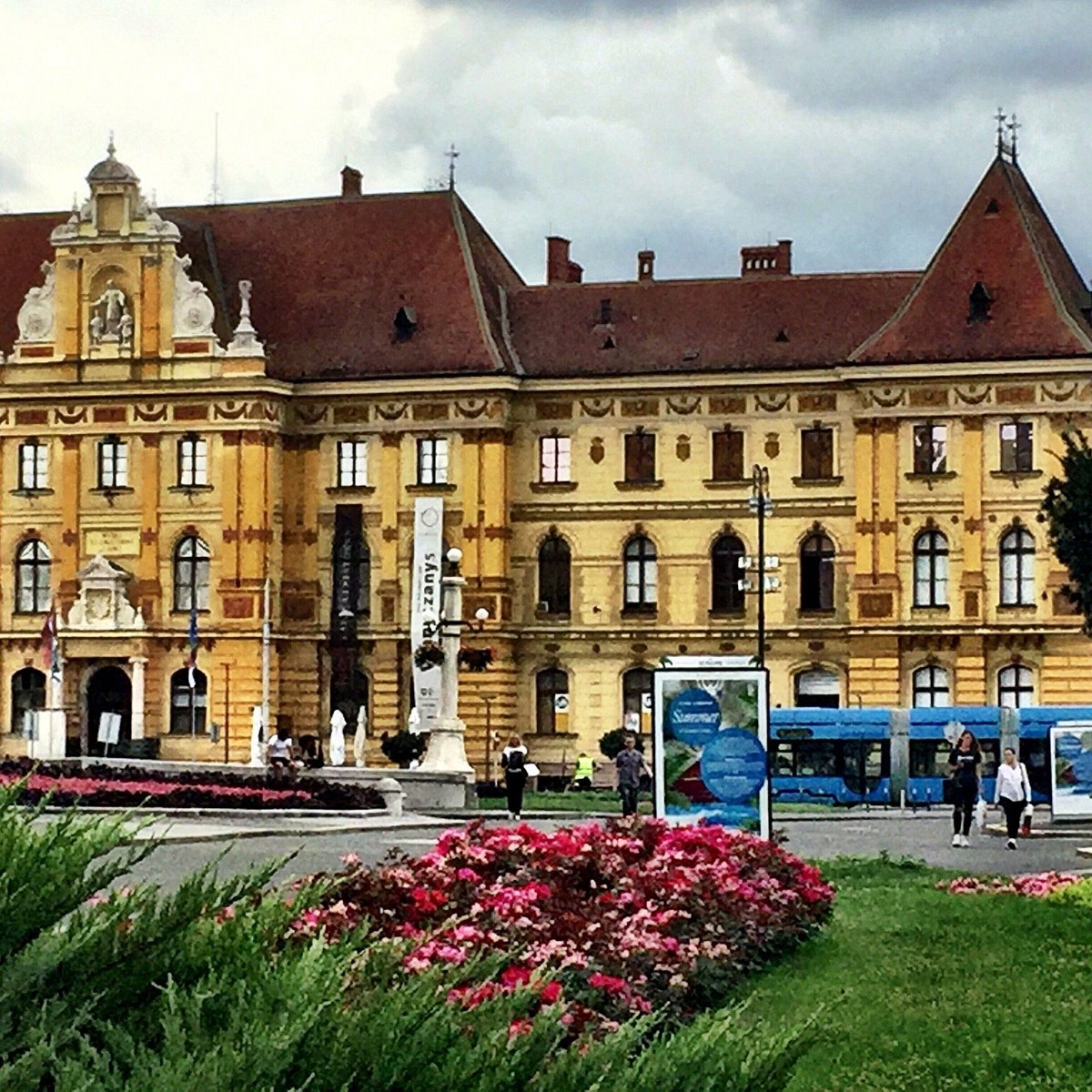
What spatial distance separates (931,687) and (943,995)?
57.8m

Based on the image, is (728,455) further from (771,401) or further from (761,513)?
(761,513)

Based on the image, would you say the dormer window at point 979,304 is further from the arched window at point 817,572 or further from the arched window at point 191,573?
the arched window at point 191,573

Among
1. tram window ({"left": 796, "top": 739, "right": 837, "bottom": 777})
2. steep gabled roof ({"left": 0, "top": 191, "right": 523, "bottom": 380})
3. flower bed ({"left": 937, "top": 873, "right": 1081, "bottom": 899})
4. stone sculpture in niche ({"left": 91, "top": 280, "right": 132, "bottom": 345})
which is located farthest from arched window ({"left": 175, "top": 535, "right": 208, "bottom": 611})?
flower bed ({"left": 937, "top": 873, "right": 1081, "bottom": 899})

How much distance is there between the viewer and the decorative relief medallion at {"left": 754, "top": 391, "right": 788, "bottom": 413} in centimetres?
7688

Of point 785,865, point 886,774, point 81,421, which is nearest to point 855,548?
point 886,774

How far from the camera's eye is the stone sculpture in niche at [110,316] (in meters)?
78.8

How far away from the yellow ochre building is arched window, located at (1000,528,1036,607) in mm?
107

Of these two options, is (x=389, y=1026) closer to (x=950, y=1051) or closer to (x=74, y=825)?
(x=74, y=825)

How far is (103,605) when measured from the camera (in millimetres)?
78625

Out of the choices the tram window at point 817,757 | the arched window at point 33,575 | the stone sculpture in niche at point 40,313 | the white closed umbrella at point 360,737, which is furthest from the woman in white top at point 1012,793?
the stone sculpture in niche at point 40,313

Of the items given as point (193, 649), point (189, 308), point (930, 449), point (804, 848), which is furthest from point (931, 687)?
point (804, 848)

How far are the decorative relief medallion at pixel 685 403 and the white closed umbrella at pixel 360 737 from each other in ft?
39.3

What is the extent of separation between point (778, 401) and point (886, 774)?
Result: 1308cm

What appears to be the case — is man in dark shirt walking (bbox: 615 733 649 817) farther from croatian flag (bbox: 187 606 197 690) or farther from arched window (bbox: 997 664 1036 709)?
croatian flag (bbox: 187 606 197 690)
